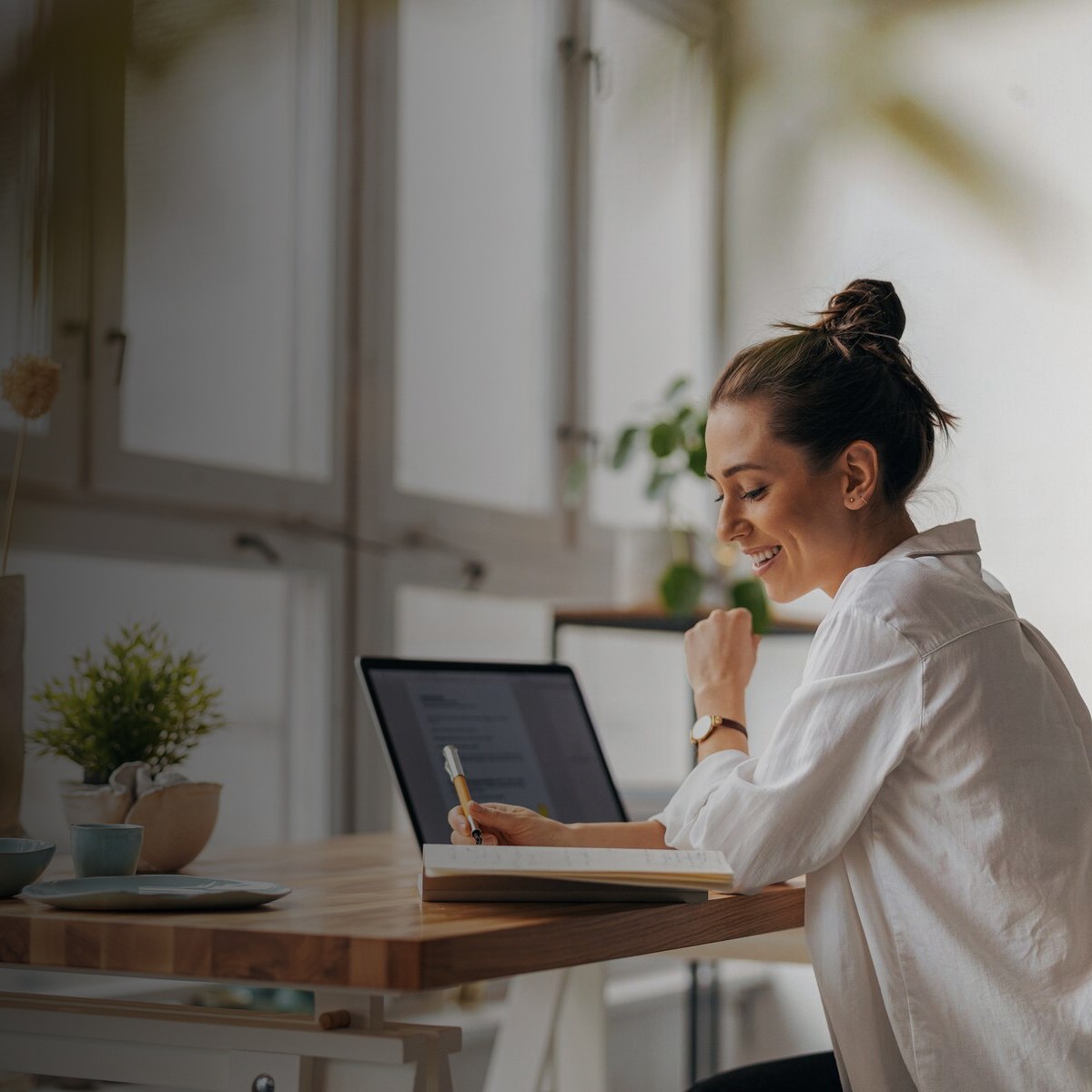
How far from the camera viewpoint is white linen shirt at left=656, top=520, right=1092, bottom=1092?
1065 mm

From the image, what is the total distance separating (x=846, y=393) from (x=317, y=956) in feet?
2.30

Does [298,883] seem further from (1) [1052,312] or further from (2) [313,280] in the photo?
(1) [1052,312]

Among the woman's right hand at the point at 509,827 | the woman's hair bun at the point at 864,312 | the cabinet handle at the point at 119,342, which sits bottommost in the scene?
the woman's right hand at the point at 509,827

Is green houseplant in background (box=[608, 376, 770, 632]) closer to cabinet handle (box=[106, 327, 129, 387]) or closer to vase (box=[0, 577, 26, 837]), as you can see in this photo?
cabinet handle (box=[106, 327, 129, 387])

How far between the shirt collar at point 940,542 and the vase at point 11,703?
794mm

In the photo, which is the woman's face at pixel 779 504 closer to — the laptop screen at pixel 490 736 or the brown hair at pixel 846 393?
the brown hair at pixel 846 393

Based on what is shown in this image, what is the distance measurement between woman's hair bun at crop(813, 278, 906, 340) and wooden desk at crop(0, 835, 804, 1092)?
0.53 metres

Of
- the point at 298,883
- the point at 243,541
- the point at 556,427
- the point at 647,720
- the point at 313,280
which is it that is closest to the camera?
the point at 298,883

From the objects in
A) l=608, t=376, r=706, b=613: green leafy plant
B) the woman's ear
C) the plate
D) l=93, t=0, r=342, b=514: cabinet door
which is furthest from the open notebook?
l=608, t=376, r=706, b=613: green leafy plant

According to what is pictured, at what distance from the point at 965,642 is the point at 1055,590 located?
1.82 metres

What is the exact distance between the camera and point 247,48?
90.1 inches

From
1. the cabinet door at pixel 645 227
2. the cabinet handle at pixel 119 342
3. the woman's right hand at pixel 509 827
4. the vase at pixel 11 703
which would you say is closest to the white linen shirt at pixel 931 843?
the woman's right hand at pixel 509 827

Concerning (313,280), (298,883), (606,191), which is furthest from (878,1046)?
(606,191)

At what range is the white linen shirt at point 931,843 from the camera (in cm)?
107
